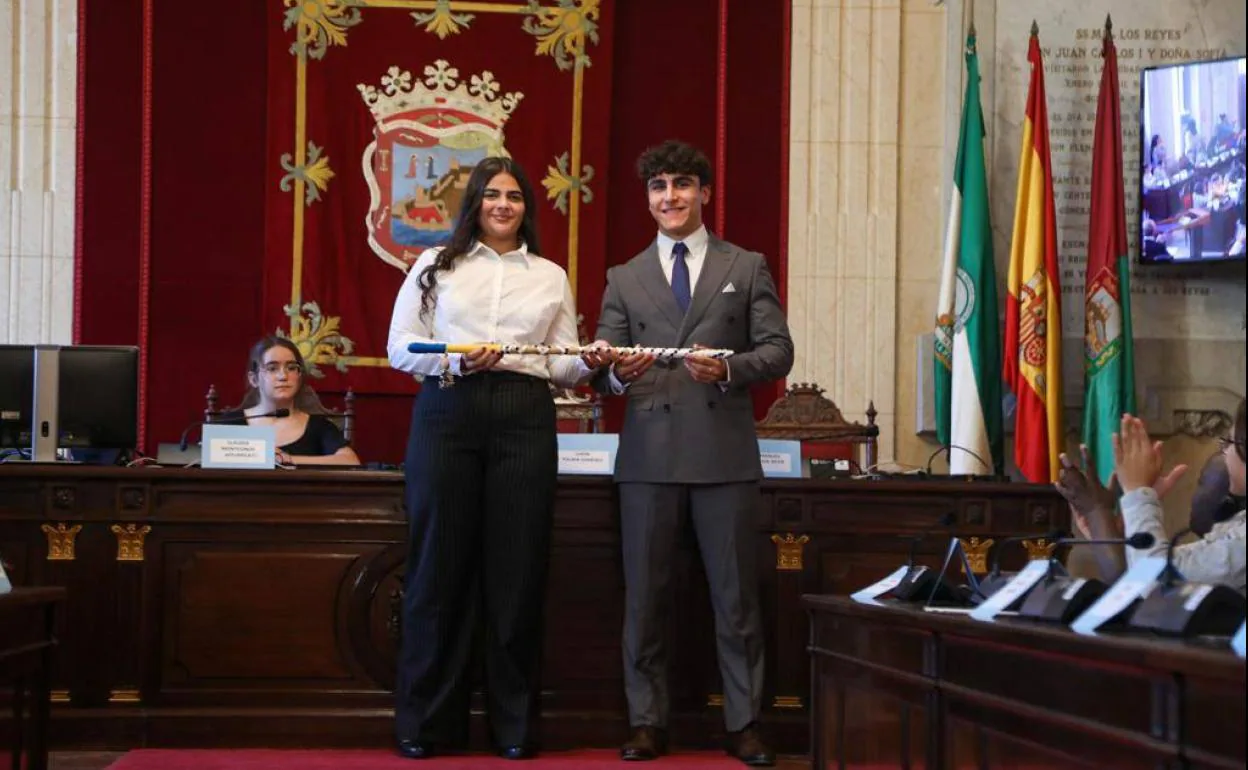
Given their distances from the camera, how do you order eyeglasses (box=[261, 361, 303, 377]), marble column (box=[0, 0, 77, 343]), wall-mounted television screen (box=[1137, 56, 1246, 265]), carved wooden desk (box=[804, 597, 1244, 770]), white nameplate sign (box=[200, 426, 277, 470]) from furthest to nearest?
marble column (box=[0, 0, 77, 343])
wall-mounted television screen (box=[1137, 56, 1246, 265])
eyeglasses (box=[261, 361, 303, 377])
white nameplate sign (box=[200, 426, 277, 470])
carved wooden desk (box=[804, 597, 1244, 770])

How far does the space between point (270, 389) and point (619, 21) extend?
2.70m

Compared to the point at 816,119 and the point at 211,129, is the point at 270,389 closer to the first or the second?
the point at 211,129

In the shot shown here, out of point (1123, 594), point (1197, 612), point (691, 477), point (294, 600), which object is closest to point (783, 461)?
point (691, 477)

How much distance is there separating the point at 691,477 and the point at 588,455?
46 cm

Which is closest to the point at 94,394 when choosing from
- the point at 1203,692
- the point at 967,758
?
the point at 967,758

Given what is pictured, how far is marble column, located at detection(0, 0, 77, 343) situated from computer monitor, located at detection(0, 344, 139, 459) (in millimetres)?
2111

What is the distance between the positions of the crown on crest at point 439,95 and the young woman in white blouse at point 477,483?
275 centimetres

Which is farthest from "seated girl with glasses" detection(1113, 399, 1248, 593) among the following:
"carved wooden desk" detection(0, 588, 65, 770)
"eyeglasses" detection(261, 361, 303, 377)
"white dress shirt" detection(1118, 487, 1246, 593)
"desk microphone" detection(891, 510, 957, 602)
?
"eyeglasses" detection(261, 361, 303, 377)

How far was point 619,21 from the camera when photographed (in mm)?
7293

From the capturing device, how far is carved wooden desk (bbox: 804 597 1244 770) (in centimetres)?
187

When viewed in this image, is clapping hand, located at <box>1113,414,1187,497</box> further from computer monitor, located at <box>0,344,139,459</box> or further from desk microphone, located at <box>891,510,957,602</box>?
computer monitor, located at <box>0,344,139,459</box>

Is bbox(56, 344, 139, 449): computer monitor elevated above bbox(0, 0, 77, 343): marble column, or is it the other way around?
bbox(0, 0, 77, 343): marble column

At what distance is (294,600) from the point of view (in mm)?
4738

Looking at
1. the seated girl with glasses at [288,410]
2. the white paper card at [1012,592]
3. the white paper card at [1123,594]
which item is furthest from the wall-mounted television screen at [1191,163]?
the white paper card at [1123,594]
